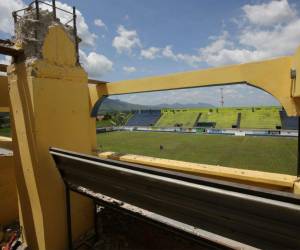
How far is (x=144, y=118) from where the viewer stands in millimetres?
56125

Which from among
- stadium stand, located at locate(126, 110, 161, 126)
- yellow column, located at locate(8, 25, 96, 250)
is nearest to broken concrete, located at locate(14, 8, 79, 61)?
yellow column, located at locate(8, 25, 96, 250)

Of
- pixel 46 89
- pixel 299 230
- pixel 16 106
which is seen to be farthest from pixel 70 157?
pixel 299 230

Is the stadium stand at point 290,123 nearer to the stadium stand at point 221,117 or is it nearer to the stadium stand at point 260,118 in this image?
the stadium stand at point 260,118

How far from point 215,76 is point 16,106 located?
9.68 ft

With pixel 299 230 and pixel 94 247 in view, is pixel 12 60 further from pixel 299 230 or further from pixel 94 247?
pixel 299 230

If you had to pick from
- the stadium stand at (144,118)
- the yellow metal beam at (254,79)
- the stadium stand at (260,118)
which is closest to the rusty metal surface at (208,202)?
the yellow metal beam at (254,79)

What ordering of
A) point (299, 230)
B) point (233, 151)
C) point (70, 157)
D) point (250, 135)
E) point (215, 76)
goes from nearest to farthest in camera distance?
1. point (299, 230)
2. point (70, 157)
3. point (215, 76)
4. point (233, 151)
5. point (250, 135)

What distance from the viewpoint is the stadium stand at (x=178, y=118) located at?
4843 cm

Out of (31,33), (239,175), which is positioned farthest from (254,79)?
(31,33)

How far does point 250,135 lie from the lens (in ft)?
111

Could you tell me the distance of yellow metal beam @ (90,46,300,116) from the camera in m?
2.57

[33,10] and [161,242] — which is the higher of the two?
[33,10]

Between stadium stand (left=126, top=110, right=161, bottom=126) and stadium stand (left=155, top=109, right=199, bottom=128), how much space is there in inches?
67.0

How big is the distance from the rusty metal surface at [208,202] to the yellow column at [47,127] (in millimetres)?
813
